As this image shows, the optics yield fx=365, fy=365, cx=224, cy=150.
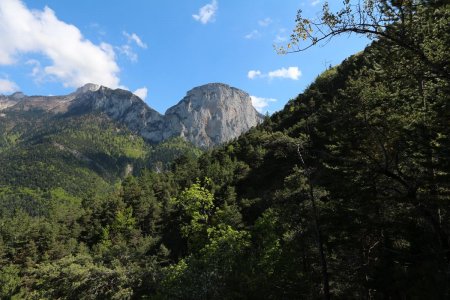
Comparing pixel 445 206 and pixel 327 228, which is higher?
pixel 445 206

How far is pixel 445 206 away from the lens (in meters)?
12.1

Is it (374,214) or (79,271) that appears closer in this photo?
(374,214)

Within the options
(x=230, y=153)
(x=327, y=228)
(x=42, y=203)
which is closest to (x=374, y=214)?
(x=327, y=228)

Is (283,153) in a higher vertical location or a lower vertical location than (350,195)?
higher

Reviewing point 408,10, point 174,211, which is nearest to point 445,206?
point 408,10

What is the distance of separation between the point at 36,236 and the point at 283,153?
177 feet

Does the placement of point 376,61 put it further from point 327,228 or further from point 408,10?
point 327,228

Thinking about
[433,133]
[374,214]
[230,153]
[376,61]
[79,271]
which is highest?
[230,153]

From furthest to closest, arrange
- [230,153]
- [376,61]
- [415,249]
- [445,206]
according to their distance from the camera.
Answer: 1. [230,153]
2. [415,249]
3. [445,206]
4. [376,61]

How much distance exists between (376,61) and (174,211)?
2238 inches

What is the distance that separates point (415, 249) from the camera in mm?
14188

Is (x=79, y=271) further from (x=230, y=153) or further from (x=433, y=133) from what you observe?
(x=230, y=153)

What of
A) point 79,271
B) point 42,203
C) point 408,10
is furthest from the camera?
point 42,203

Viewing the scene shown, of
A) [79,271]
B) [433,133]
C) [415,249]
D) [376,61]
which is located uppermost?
[376,61]
